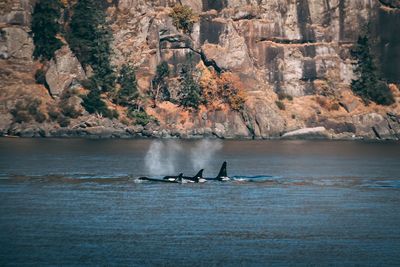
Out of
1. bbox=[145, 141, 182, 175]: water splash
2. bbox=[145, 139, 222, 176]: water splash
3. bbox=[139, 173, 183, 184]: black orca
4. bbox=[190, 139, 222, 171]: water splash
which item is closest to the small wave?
bbox=[139, 173, 183, 184]: black orca

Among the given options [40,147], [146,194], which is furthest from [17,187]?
[40,147]

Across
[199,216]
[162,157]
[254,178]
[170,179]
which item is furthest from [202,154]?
[199,216]

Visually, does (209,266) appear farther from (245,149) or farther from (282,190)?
(245,149)

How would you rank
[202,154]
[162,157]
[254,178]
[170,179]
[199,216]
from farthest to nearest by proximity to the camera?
[202,154] → [162,157] → [254,178] → [170,179] → [199,216]

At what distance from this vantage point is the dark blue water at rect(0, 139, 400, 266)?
62728 mm

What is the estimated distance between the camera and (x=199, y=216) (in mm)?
79312

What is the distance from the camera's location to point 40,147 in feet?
574

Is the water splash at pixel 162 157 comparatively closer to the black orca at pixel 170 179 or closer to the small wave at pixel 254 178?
the small wave at pixel 254 178

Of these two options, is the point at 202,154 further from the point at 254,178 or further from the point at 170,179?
the point at 170,179

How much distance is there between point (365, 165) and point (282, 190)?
42.9 metres

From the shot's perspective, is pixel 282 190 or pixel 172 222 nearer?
pixel 172 222

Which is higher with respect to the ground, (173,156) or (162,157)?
(162,157)

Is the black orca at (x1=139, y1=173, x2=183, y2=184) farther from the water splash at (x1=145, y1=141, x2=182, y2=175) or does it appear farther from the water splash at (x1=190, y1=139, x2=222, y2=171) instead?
the water splash at (x1=190, y1=139, x2=222, y2=171)

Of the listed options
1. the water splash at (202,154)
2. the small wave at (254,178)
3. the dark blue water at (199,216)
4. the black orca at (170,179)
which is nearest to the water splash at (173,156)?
the water splash at (202,154)
